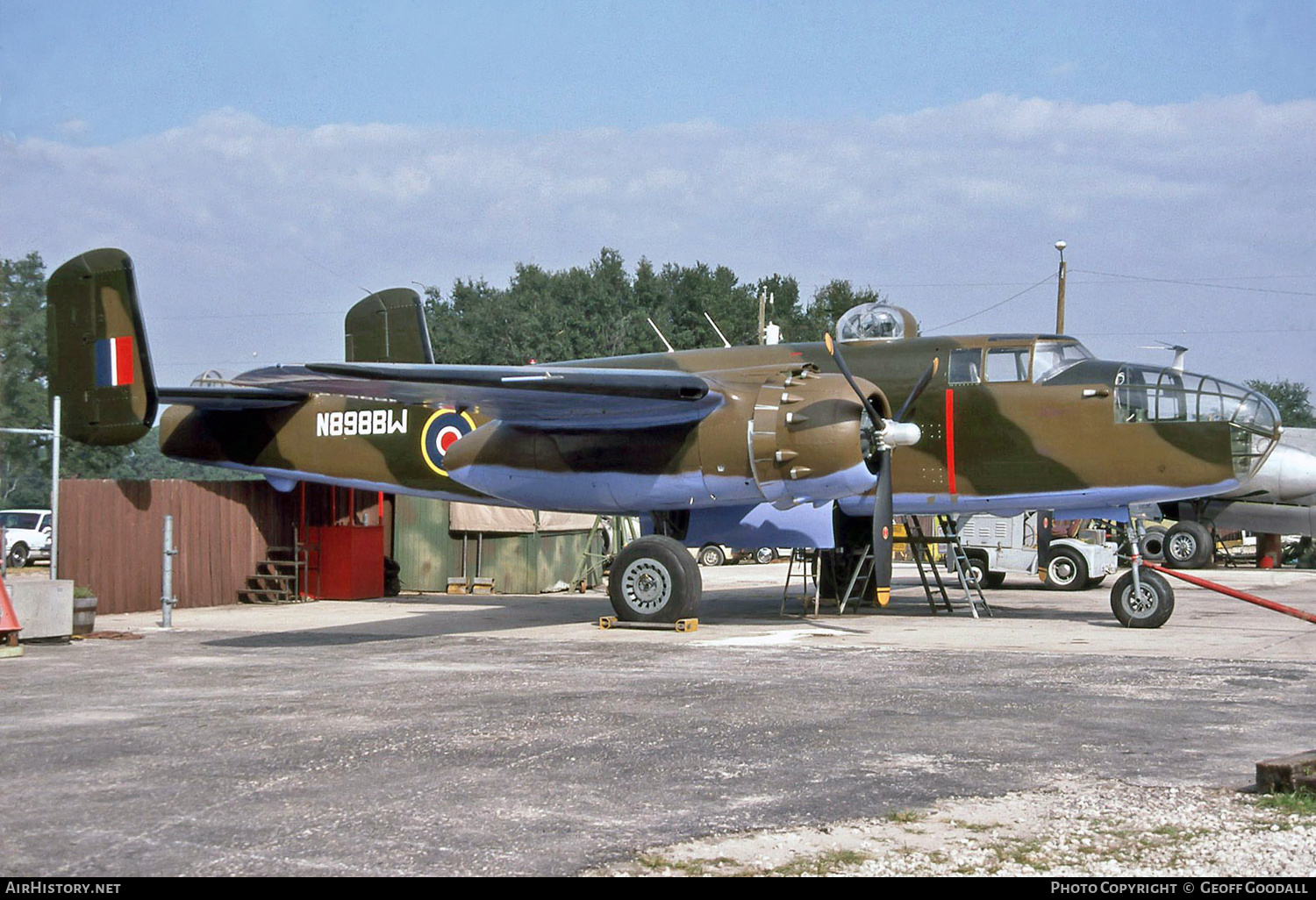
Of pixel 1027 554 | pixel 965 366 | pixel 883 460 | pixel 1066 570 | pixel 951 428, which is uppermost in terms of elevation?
pixel 965 366

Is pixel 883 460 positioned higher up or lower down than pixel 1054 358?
lower down

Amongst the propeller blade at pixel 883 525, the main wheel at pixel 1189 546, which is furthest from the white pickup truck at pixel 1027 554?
the propeller blade at pixel 883 525

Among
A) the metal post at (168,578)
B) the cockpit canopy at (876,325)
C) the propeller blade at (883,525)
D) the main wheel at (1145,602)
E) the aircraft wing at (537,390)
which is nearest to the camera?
the aircraft wing at (537,390)

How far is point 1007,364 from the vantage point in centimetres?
1639

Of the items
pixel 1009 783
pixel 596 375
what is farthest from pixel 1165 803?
pixel 596 375

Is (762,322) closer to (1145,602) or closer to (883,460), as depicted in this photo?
(883,460)

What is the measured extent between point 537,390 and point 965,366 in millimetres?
5881

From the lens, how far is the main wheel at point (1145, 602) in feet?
51.8

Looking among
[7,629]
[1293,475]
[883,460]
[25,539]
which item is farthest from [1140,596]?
[25,539]

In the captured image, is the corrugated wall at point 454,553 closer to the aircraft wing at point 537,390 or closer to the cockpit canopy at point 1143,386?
the aircraft wing at point 537,390

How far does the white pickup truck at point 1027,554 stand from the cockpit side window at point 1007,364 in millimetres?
9492

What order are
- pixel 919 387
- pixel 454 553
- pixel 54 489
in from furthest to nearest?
pixel 454 553
pixel 919 387
pixel 54 489

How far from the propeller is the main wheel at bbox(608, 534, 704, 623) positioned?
2315 millimetres

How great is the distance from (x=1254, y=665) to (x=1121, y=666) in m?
1.29
